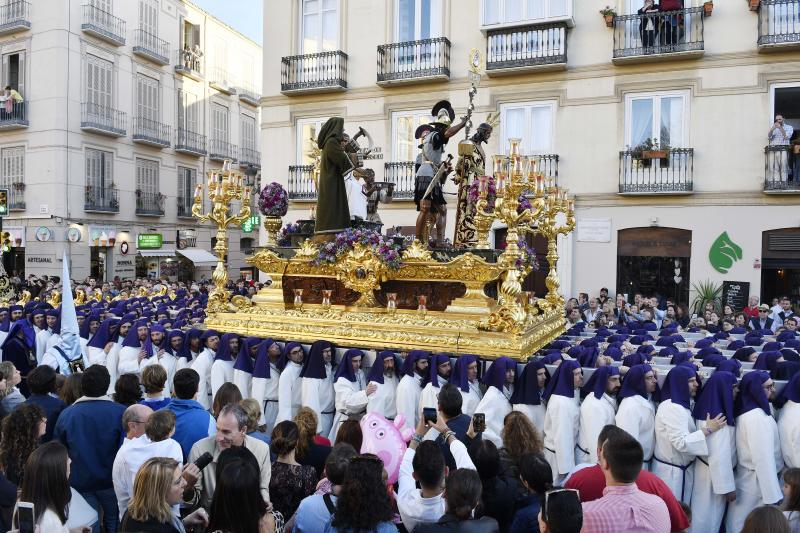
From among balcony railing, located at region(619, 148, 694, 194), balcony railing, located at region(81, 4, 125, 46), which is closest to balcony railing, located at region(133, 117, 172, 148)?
balcony railing, located at region(81, 4, 125, 46)

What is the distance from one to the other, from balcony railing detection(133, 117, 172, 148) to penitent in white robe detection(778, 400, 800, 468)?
26.2 metres

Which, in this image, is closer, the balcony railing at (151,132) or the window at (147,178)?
the balcony railing at (151,132)

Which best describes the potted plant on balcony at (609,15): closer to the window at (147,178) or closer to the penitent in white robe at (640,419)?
the penitent in white robe at (640,419)

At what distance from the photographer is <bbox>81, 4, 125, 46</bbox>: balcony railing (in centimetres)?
2452

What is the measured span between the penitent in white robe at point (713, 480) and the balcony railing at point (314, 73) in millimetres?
15732

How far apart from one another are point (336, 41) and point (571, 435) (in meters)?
16.2

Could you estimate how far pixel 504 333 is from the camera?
8203mm

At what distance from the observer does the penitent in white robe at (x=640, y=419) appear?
6.21 m

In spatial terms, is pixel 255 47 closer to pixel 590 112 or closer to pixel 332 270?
pixel 590 112

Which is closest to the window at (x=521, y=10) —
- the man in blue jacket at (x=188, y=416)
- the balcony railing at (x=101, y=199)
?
the man in blue jacket at (x=188, y=416)

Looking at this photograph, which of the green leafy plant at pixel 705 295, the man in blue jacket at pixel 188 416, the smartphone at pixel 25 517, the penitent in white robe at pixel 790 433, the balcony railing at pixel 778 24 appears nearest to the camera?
the smartphone at pixel 25 517

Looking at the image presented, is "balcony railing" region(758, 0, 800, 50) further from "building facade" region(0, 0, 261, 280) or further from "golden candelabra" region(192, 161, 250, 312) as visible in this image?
"building facade" region(0, 0, 261, 280)

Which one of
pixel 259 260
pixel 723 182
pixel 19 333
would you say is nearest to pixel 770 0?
pixel 723 182

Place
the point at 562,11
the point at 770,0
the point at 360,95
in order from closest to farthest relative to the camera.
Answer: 1. the point at 770,0
2. the point at 562,11
3. the point at 360,95
